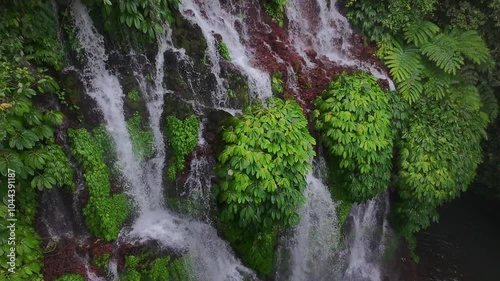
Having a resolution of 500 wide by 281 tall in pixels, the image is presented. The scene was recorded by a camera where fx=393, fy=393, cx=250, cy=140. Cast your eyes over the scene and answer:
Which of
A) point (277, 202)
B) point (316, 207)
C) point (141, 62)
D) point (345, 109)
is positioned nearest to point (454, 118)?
point (345, 109)

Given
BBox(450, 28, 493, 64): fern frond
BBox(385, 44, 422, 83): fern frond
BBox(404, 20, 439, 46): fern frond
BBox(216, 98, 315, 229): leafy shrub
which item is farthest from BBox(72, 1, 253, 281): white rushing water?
BBox(450, 28, 493, 64): fern frond

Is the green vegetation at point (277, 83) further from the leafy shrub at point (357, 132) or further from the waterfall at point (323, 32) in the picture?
the waterfall at point (323, 32)

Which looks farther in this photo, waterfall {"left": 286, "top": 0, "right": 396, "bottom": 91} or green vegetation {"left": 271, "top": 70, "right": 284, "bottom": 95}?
waterfall {"left": 286, "top": 0, "right": 396, "bottom": 91}

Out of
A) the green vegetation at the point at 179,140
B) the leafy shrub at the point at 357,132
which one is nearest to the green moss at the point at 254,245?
the green vegetation at the point at 179,140

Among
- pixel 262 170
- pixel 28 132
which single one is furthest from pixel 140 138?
pixel 262 170

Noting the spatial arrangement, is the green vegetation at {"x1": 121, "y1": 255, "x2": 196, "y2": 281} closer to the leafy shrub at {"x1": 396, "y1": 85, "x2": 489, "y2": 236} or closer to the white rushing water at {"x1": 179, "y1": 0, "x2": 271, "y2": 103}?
the white rushing water at {"x1": 179, "y1": 0, "x2": 271, "y2": 103}

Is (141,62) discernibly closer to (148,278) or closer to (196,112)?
(196,112)
